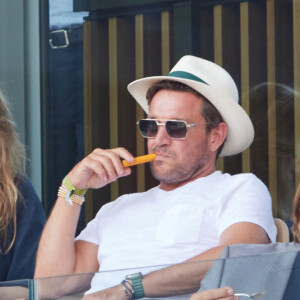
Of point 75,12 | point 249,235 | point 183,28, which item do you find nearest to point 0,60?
point 75,12

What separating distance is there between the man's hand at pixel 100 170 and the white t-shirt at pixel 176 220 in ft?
0.37

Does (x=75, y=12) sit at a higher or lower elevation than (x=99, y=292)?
higher

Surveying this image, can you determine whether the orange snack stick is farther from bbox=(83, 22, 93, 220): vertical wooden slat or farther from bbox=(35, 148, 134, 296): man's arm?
bbox=(83, 22, 93, 220): vertical wooden slat

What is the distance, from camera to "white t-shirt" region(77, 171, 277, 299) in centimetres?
217

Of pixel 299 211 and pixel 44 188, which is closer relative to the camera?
pixel 299 211

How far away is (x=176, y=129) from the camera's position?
224 centimetres

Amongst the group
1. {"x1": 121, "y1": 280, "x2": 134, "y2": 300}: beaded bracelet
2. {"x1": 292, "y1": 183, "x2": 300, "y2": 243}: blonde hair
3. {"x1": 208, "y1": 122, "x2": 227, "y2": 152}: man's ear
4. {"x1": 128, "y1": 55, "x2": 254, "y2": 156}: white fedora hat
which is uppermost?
{"x1": 128, "y1": 55, "x2": 254, "y2": 156}: white fedora hat

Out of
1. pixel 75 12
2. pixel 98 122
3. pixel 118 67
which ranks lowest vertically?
pixel 98 122

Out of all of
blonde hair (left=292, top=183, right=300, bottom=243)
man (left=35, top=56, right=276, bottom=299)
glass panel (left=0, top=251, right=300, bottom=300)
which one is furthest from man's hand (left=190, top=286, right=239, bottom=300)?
blonde hair (left=292, top=183, right=300, bottom=243)

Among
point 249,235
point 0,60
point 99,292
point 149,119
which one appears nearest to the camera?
point 99,292

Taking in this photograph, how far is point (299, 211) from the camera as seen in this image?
7.13 feet

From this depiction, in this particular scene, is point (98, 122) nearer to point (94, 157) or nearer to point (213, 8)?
point (94, 157)

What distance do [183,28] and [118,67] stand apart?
0.25 metres

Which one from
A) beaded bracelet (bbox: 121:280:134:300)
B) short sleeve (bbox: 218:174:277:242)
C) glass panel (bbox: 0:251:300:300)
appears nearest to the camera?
glass panel (bbox: 0:251:300:300)
